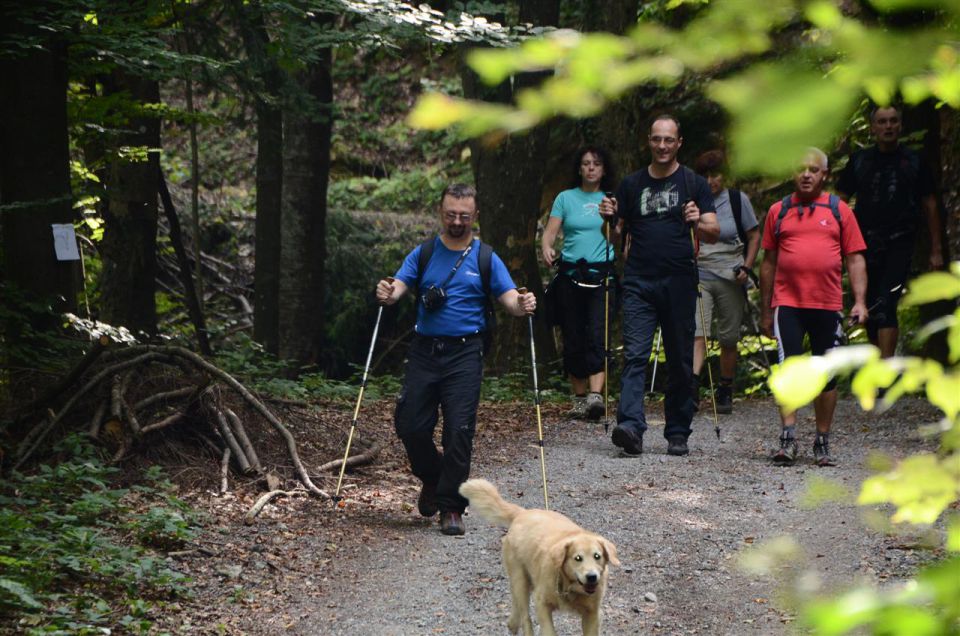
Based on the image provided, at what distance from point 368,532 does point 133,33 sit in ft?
15.1

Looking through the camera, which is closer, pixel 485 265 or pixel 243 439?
pixel 485 265

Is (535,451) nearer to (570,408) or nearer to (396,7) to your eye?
(570,408)

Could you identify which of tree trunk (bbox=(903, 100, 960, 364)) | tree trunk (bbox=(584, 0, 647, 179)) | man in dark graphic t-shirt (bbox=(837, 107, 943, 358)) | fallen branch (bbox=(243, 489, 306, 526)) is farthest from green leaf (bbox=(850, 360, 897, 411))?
tree trunk (bbox=(584, 0, 647, 179))

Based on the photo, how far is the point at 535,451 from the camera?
10.0m

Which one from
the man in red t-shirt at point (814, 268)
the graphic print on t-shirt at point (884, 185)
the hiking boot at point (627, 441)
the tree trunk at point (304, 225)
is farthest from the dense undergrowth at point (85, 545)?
the tree trunk at point (304, 225)

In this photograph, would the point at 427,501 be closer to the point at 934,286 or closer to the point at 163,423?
the point at 163,423

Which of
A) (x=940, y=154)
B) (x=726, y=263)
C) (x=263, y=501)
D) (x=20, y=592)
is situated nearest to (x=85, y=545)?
(x=20, y=592)

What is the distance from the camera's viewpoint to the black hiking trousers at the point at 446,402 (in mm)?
7035

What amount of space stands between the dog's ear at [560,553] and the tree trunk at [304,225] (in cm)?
1058

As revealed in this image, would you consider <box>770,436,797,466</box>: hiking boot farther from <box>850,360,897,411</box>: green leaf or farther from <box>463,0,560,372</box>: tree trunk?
<box>850,360,897,411</box>: green leaf

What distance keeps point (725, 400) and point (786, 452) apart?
308 centimetres

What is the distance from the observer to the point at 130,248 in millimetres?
12086

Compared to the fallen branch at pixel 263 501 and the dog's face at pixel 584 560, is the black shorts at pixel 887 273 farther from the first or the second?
the dog's face at pixel 584 560

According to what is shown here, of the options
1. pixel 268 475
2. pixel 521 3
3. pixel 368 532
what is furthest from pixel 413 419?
pixel 521 3
